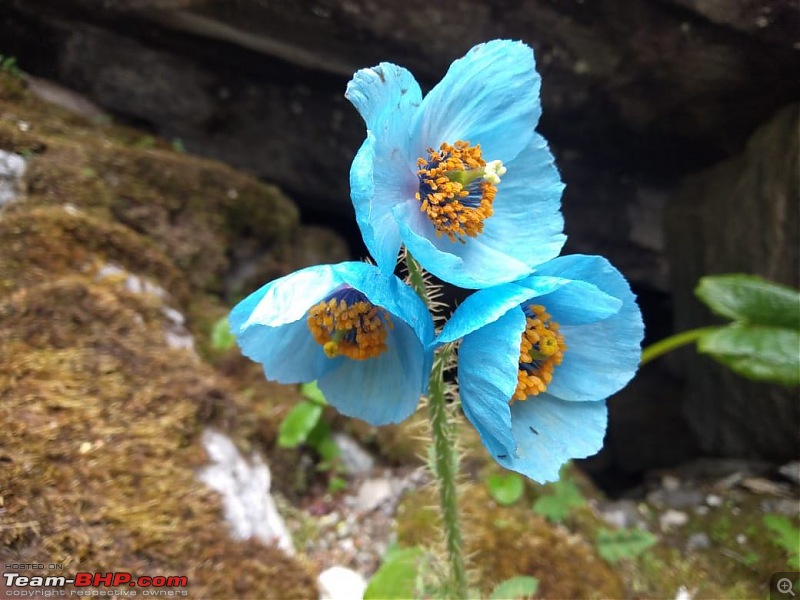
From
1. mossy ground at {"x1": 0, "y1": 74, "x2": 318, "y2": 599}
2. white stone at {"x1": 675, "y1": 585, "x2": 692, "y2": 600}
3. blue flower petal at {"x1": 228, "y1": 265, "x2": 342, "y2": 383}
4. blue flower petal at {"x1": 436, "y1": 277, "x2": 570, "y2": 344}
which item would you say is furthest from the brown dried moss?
white stone at {"x1": 675, "y1": 585, "x2": 692, "y2": 600}

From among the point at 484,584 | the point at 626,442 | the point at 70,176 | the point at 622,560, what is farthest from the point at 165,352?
the point at 626,442

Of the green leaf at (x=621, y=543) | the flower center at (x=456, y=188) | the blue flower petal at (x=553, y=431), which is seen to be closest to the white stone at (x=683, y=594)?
the green leaf at (x=621, y=543)

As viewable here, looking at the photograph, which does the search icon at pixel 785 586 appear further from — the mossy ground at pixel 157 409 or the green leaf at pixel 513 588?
the green leaf at pixel 513 588

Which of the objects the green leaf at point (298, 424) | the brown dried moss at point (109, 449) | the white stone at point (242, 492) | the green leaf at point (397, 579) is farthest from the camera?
the green leaf at point (298, 424)

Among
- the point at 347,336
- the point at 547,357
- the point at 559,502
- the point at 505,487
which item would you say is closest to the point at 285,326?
the point at 347,336

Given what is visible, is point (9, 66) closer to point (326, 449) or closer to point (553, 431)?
point (326, 449)

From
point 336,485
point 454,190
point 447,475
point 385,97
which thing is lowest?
point 336,485
